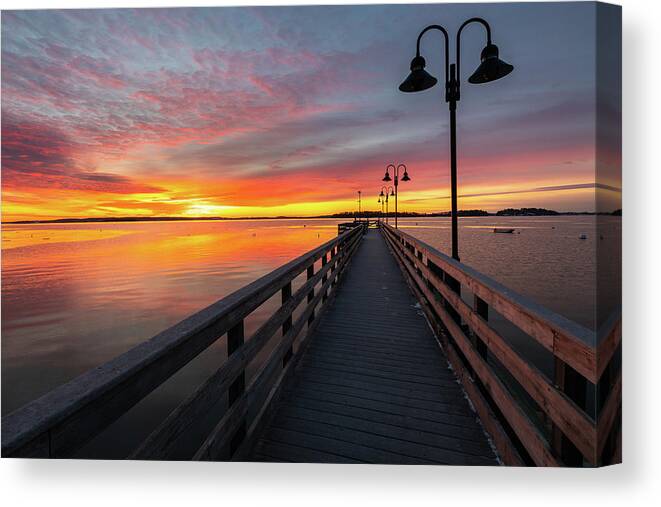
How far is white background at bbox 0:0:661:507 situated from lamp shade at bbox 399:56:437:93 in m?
1.71

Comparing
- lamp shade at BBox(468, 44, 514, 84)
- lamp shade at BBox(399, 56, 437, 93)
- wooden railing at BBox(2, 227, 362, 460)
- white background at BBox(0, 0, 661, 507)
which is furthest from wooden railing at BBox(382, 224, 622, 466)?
lamp shade at BBox(399, 56, 437, 93)

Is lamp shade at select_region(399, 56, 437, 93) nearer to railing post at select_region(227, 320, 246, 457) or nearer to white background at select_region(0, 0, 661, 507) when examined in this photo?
white background at select_region(0, 0, 661, 507)

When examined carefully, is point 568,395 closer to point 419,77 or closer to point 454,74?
point 419,77

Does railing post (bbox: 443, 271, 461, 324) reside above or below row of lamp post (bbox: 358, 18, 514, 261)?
below

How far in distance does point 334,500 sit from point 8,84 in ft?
16.2

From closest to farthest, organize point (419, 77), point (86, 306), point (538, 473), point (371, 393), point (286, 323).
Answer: point (538, 473) → point (371, 393) → point (286, 323) → point (419, 77) → point (86, 306)

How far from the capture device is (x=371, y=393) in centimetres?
289

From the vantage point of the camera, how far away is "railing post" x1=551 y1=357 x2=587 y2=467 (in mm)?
1520

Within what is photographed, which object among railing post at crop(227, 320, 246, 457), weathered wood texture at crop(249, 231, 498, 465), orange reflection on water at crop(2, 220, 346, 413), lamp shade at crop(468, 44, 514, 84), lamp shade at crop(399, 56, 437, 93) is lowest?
orange reflection on water at crop(2, 220, 346, 413)

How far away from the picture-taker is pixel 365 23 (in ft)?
11.8

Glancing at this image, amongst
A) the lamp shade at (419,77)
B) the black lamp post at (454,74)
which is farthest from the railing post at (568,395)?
the lamp shade at (419,77)

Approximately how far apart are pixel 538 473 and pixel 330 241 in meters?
4.04

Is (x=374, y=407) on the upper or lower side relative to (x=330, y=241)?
lower

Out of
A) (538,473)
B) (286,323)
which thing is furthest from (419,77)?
(538,473)
